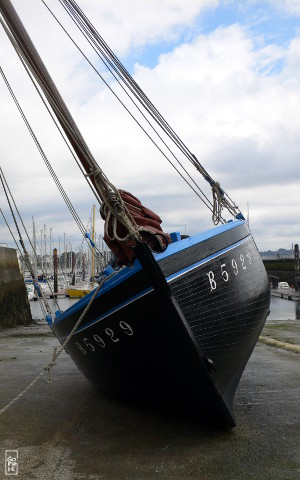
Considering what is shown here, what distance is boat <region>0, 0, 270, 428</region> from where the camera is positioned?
507 centimetres

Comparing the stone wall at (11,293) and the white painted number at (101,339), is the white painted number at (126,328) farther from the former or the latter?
the stone wall at (11,293)

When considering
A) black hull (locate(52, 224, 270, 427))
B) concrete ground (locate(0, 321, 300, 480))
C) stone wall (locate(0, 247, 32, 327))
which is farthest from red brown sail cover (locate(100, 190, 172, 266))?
stone wall (locate(0, 247, 32, 327))

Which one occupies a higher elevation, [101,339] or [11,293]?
[101,339]

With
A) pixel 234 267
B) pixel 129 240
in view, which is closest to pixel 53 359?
pixel 129 240

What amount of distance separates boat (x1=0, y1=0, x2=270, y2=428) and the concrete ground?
1.22 feet

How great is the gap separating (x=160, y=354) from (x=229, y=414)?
1022 mm

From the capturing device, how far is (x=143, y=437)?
18.3 ft

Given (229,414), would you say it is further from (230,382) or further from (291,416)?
(291,416)

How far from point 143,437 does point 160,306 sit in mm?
1581

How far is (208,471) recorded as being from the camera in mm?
4598

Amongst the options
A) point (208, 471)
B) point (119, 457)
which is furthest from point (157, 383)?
point (208, 471)

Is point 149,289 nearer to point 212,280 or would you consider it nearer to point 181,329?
point 181,329

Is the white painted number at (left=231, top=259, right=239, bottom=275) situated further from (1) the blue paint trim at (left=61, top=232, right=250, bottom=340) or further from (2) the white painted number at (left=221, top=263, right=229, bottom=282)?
(2) the white painted number at (left=221, top=263, right=229, bottom=282)

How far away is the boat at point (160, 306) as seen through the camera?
5.07 meters
